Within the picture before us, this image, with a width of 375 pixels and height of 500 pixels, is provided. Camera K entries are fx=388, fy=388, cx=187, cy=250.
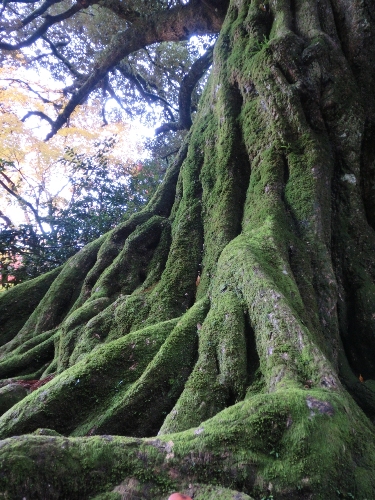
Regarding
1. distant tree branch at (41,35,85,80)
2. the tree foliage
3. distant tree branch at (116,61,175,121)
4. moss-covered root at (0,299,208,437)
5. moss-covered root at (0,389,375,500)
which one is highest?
distant tree branch at (41,35,85,80)

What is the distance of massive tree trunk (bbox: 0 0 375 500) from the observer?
1.83 m

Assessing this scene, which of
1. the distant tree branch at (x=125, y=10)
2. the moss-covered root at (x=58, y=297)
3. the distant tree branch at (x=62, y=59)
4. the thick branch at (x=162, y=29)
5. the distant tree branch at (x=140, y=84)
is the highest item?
the distant tree branch at (x=62, y=59)

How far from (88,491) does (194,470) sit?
19.2 inches

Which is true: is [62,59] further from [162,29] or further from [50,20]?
[162,29]

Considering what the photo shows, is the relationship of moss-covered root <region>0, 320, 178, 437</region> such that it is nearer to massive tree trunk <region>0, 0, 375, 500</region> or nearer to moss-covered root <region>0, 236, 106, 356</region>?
massive tree trunk <region>0, 0, 375, 500</region>

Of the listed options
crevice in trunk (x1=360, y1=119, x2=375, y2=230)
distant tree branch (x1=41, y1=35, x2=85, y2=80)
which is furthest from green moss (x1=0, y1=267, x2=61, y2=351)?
distant tree branch (x1=41, y1=35, x2=85, y2=80)

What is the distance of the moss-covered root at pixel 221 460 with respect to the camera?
1729 mm

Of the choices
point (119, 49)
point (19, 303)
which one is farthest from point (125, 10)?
point (19, 303)

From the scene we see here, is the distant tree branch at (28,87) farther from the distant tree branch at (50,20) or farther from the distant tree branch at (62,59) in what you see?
the distant tree branch at (50,20)

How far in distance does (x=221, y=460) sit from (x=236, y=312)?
1.40m

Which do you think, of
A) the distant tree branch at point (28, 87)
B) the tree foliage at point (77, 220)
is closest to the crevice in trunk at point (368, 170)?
the tree foliage at point (77, 220)

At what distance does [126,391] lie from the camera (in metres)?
3.07

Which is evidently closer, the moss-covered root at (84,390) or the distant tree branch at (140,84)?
the moss-covered root at (84,390)

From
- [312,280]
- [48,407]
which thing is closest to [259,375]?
[312,280]
